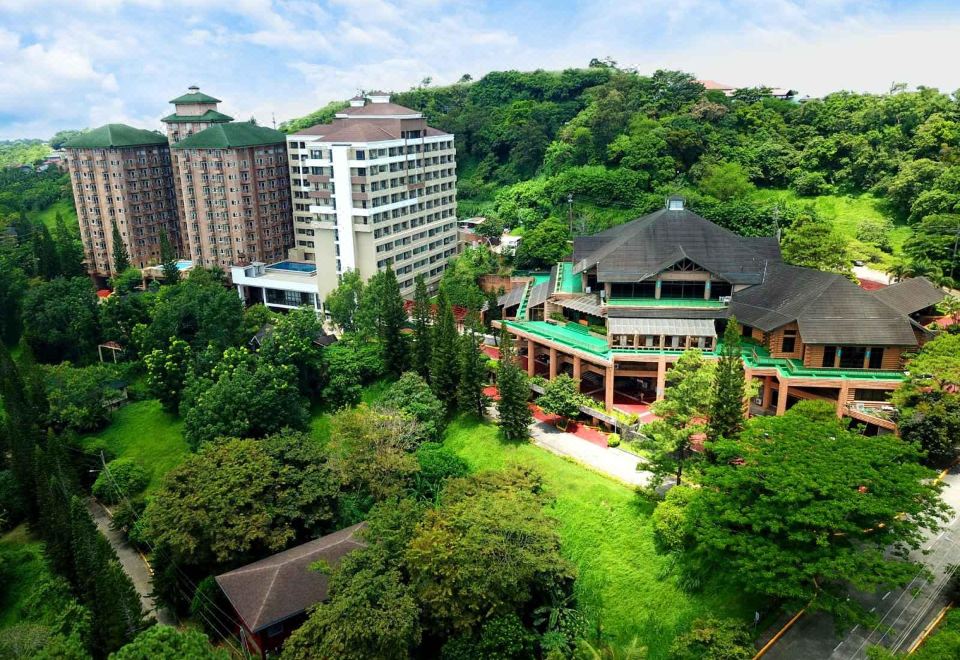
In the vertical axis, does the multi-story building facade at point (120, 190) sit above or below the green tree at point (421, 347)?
above

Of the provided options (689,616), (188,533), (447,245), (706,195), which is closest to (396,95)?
(447,245)

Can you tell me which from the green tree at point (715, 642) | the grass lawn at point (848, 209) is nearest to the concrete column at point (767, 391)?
the green tree at point (715, 642)

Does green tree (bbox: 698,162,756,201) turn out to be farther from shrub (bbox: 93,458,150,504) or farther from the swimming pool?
shrub (bbox: 93,458,150,504)

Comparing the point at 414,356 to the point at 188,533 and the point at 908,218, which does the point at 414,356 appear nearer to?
the point at 188,533

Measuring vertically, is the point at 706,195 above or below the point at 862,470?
above

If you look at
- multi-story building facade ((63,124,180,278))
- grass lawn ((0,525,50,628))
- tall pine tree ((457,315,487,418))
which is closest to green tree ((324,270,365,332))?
tall pine tree ((457,315,487,418))

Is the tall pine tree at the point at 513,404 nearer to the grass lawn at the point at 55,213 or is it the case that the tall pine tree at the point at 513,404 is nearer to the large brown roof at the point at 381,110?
the large brown roof at the point at 381,110

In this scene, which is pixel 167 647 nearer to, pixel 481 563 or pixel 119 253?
pixel 481 563
